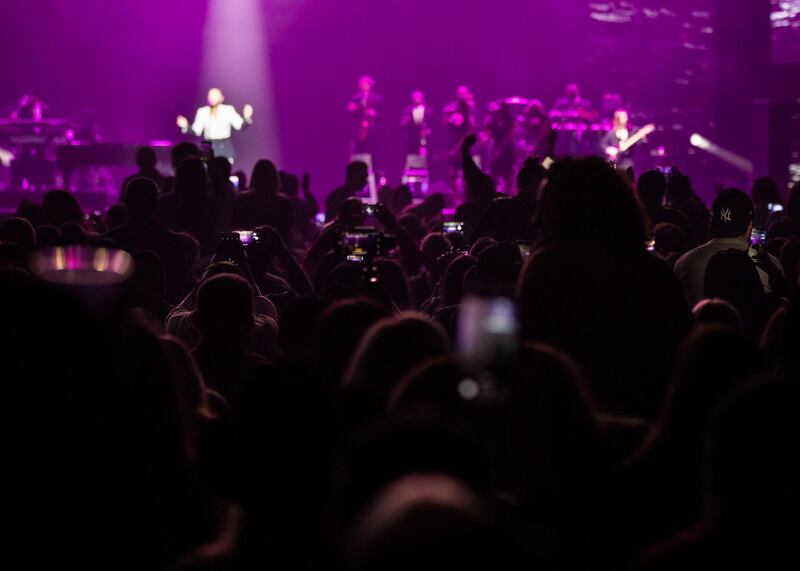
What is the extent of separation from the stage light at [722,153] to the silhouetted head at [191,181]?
49.8ft

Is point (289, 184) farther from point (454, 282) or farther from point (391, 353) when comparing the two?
point (391, 353)

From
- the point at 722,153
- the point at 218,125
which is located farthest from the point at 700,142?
the point at 218,125

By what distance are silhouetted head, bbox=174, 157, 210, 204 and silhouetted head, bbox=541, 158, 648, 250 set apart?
15.6ft

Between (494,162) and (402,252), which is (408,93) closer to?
(494,162)

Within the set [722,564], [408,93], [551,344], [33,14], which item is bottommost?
[722,564]

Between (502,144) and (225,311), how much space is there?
15667 millimetres

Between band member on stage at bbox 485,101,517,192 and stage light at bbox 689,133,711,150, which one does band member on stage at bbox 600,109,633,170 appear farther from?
stage light at bbox 689,133,711,150

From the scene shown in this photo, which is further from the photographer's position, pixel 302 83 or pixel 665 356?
pixel 302 83

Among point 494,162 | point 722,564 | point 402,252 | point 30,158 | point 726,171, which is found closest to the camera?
point 722,564

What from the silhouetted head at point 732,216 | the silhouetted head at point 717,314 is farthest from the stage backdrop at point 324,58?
the silhouetted head at point 717,314

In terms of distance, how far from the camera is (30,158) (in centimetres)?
1748

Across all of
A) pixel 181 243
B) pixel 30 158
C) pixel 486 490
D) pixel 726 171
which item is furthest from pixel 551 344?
pixel 726 171

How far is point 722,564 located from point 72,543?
4.23ft

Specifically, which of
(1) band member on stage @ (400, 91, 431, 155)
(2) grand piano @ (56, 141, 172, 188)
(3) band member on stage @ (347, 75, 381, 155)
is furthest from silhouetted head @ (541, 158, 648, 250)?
(3) band member on stage @ (347, 75, 381, 155)
